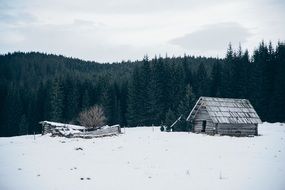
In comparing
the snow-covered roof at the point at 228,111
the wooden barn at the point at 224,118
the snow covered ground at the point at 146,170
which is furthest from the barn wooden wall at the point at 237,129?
the snow covered ground at the point at 146,170

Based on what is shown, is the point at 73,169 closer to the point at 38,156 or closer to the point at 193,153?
the point at 38,156

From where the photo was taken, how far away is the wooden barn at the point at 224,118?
3950cm

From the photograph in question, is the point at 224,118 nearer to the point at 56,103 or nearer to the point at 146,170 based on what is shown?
the point at 146,170

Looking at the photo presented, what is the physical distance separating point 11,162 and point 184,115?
4568 centimetres

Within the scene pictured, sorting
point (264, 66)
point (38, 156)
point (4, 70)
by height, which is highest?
point (4, 70)

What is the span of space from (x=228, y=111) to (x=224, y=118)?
2124 mm

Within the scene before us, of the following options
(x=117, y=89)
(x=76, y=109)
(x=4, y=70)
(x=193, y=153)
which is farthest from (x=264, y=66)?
(x=4, y=70)

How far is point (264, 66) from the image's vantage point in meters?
74.8

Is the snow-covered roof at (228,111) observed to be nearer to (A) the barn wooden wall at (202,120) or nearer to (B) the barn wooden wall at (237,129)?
(A) the barn wooden wall at (202,120)

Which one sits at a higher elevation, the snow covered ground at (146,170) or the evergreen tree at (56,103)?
the evergreen tree at (56,103)

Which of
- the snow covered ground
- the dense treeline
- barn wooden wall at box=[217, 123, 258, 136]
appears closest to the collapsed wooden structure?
barn wooden wall at box=[217, 123, 258, 136]

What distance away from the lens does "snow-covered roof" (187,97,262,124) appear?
39.7 m

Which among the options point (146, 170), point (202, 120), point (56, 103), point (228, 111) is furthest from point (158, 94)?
point (146, 170)

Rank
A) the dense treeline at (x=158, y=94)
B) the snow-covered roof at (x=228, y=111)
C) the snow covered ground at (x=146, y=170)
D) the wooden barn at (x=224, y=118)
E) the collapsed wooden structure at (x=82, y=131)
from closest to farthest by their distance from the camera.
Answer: the snow covered ground at (x=146, y=170) → the wooden barn at (x=224, y=118) → the snow-covered roof at (x=228, y=111) → the collapsed wooden structure at (x=82, y=131) → the dense treeline at (x=158, y=94)
